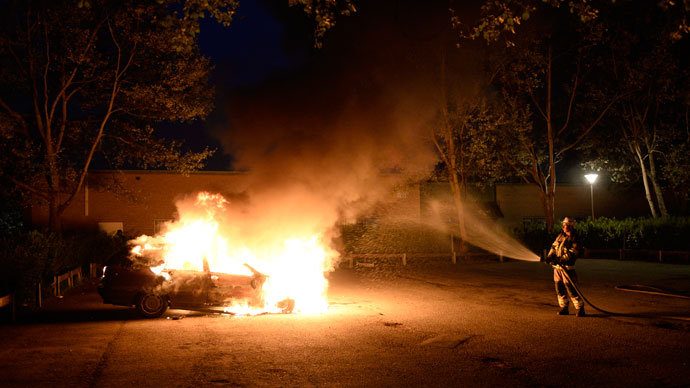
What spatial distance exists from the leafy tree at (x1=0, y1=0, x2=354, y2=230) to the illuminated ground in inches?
365

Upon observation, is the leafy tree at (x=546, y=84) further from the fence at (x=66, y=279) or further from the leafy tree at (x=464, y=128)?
the fence at (x=66, y=279)

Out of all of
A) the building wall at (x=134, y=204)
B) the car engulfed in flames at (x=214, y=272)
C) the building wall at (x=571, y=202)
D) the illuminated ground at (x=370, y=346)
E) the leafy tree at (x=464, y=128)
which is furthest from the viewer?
the building wall at (x=571, y=202)

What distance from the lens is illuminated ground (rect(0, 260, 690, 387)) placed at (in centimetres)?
645

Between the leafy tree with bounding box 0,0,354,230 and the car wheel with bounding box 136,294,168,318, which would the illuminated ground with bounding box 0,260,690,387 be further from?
the leafy tree with bounding box 0,0,354,230

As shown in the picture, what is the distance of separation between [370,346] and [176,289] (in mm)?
4935

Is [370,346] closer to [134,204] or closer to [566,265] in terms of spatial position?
[566,265]

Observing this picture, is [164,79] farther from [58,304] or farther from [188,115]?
[58,304]

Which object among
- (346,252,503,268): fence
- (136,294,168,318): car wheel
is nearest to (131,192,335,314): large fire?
(136,294,168,318): car wheel

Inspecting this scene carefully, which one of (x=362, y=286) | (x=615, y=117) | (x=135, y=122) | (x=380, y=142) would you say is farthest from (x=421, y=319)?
(x=615, y=117)

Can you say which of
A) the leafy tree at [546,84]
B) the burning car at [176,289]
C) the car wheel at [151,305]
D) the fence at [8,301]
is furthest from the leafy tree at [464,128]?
the fence at [8,301]

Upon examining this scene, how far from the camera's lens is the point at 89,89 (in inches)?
845

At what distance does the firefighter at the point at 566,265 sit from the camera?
34.5 feet

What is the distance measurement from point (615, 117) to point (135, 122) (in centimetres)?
2676

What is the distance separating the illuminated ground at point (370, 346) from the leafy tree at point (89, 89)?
30.4 ft
